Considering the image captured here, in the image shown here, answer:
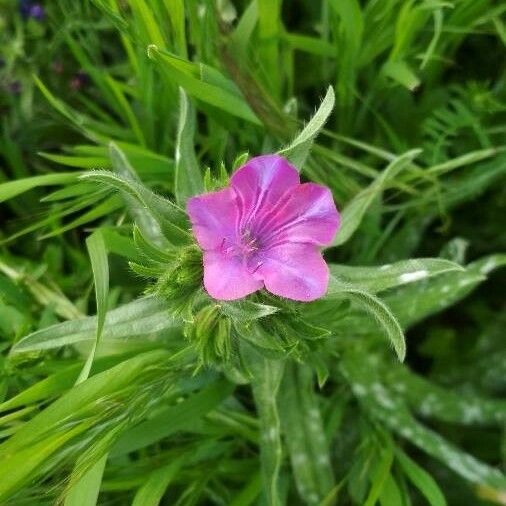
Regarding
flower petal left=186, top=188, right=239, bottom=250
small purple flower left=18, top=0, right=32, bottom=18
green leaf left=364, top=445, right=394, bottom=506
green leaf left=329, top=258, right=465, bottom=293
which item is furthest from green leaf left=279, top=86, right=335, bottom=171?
small purple flower left=18, top=0, right=32, bottom=18

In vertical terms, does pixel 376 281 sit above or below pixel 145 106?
below

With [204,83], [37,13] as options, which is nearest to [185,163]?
[204,83]

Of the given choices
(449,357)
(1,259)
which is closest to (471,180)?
(449,357)

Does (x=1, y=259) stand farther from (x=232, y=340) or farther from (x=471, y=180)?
(x=471, y=180)

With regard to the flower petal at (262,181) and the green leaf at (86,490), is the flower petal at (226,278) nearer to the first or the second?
the flower petal at (262,181)

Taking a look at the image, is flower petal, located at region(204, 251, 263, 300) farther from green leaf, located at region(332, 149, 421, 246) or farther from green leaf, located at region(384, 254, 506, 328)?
green leaf, located at region(384, 254, 506, 328)

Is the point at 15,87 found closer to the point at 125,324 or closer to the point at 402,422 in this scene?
the point at 125,324
